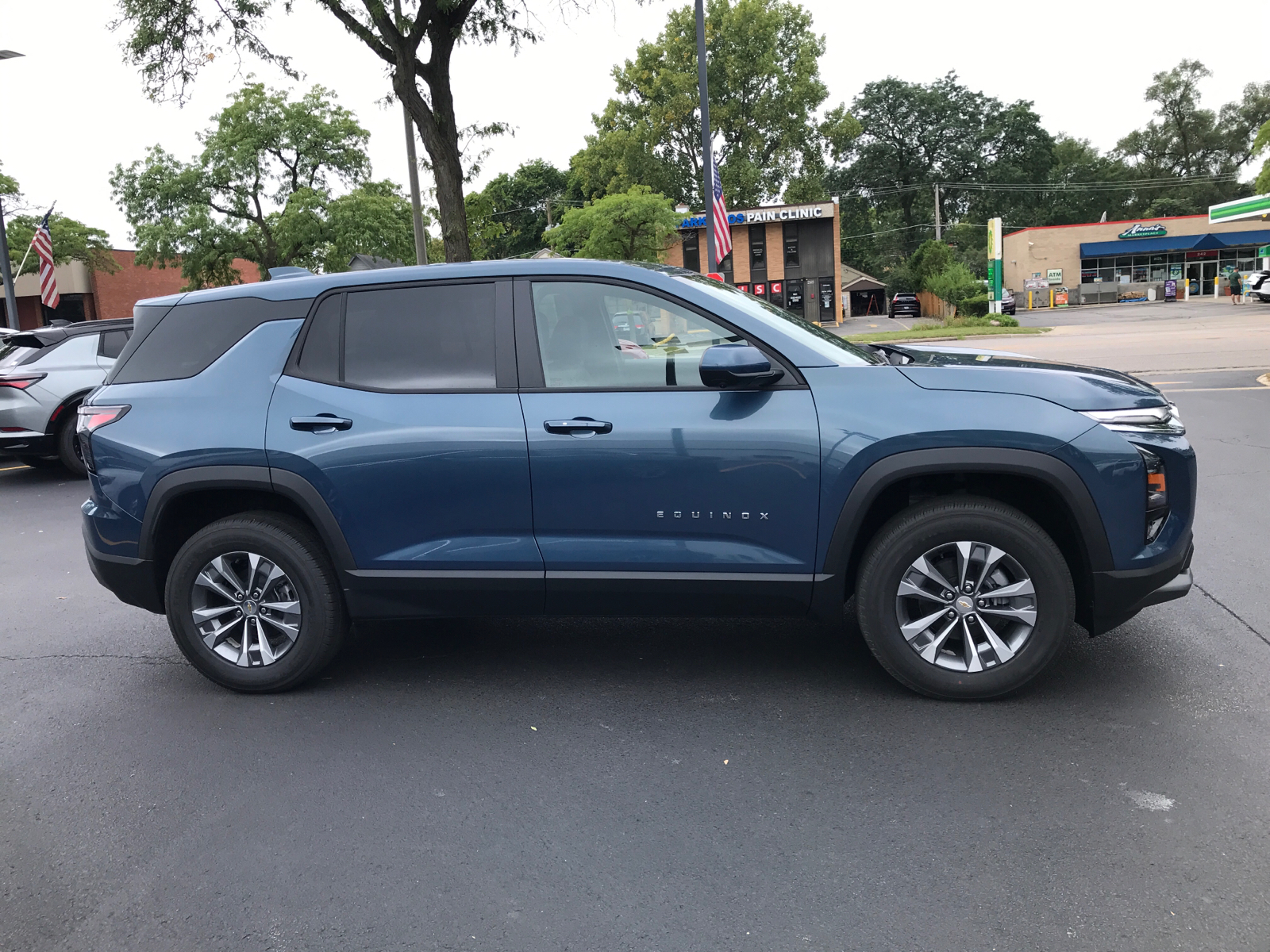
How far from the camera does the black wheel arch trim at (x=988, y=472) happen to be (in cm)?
367

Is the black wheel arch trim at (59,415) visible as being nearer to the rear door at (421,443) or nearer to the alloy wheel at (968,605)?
the rear door at (421,443)

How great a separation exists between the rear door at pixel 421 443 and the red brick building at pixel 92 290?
44226mm

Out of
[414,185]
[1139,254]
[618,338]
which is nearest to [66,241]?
[414,185]

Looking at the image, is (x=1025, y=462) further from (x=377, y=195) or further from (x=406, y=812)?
(x=377, y=195)

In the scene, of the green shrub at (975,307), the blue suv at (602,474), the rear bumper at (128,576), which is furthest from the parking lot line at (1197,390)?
the green shrub at (975,307)

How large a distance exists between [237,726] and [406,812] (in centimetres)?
118

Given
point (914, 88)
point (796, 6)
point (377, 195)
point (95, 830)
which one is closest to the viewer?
point (95, 830)

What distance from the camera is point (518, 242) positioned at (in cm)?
7938

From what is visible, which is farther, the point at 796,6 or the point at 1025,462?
the point at 796,6

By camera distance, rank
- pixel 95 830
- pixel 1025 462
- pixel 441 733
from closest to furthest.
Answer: pixel 95 830, pixel 1025 462, pixel 441 733

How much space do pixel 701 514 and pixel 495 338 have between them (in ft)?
3.75

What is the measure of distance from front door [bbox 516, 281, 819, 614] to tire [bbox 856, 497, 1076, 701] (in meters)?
0.31

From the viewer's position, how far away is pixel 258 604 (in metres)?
4.34

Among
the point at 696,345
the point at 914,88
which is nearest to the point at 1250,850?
the point at 696,345
